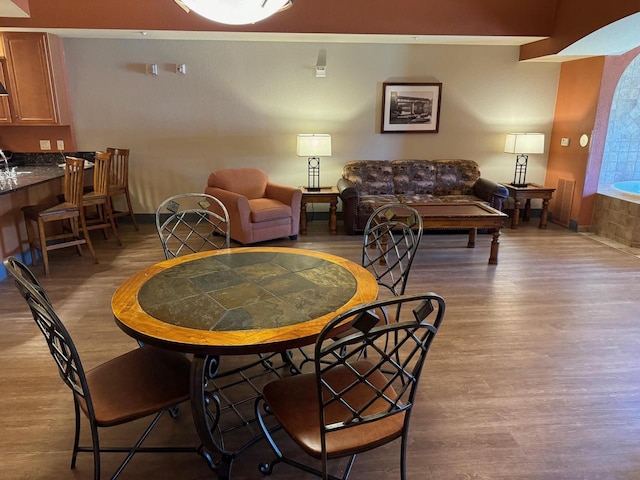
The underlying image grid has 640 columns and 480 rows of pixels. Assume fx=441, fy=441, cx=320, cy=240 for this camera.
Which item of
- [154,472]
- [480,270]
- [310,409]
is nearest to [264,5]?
[310,409]

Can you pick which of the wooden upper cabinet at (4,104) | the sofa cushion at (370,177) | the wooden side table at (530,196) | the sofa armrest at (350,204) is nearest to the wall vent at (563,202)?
the wooden side table at (530,196)

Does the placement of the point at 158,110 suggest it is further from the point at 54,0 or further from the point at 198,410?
the point at 198,410

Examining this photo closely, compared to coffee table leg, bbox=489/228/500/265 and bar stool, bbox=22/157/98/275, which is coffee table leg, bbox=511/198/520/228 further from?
bar stool, bbox=22/157/98/275

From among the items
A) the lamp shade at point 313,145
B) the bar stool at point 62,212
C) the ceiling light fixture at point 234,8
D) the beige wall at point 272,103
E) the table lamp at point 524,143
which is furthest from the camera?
the table lamp at point 524,143

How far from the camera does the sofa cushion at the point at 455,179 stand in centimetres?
588

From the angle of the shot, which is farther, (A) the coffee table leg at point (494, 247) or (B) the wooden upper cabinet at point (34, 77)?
(B) the wooden upper cabinet at point (34, 77)

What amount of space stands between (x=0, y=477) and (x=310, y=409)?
4.47 feet

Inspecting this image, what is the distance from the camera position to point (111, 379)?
5.74 ft

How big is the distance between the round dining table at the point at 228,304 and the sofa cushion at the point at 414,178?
12.2 ft

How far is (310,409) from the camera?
158 cm

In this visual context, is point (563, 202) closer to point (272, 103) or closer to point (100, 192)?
point (272, 103)

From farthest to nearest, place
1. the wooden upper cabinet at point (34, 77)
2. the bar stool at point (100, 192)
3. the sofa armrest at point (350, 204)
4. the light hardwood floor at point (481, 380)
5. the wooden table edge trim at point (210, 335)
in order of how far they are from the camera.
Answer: the sofa armrest at point (350, 204) < the wooden upper cabinet at point (34, 77) < the bar stool at point (100, 192) < the light hardwood floor at point (481, 380) < the wooden table edge trim at point (210, 335)

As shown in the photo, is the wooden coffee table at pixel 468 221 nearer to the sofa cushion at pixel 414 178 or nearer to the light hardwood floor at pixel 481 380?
the light hardwood floor at pixel 481 380

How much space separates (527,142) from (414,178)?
152cm
